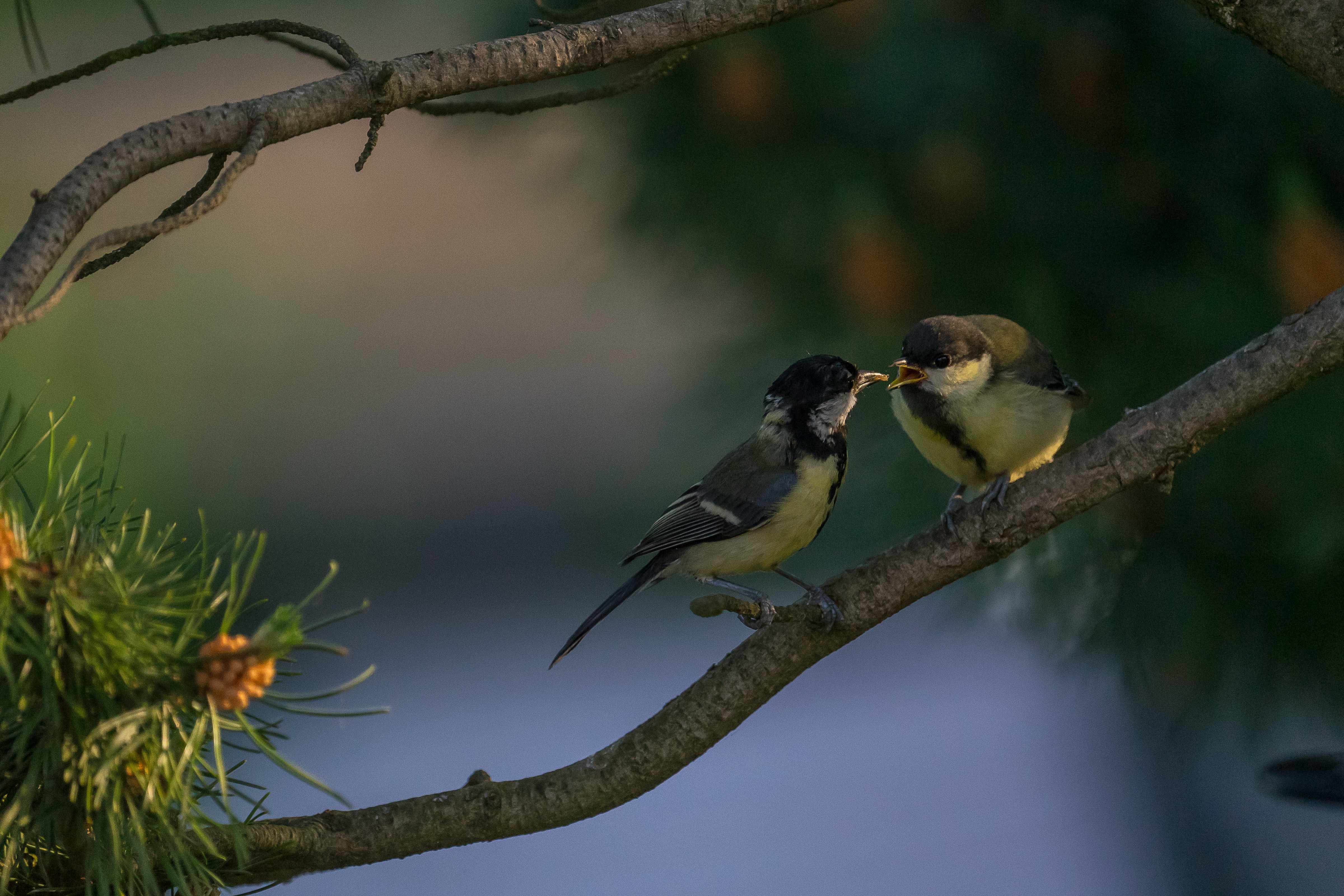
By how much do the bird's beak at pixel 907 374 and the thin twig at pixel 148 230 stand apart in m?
0.34

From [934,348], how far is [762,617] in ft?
0.81

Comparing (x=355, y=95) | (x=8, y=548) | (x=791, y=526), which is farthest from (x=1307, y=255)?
(x=8, y=548)

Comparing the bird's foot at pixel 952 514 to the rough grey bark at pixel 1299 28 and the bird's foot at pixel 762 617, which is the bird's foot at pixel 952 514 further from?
the rough grey bark at pixel 1299 28

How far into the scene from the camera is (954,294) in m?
0.63

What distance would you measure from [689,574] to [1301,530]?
1.19 feet

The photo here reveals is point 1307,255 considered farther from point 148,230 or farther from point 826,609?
point 148,230

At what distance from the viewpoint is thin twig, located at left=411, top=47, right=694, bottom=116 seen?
1.49 feet

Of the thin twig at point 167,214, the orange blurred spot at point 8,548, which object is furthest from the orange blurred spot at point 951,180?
the orange blurred spot at point 8,548

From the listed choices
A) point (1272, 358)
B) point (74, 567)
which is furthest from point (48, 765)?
point (1272, 358)

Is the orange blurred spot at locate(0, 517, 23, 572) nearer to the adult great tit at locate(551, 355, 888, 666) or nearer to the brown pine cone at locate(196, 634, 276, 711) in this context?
the brown pine cone at locate(196, 634, 276, 711)

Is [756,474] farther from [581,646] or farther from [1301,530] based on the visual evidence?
[581,646]

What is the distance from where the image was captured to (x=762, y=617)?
40 cm

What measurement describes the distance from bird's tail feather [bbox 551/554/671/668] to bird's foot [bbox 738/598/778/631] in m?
0.22

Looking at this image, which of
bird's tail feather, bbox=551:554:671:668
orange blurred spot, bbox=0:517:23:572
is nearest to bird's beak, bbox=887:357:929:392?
bird's tail feather, bbox=551:554:671:668
